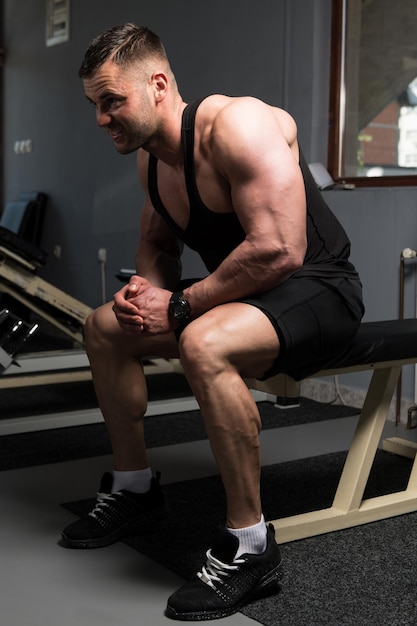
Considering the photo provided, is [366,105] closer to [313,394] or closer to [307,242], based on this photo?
[313,394]

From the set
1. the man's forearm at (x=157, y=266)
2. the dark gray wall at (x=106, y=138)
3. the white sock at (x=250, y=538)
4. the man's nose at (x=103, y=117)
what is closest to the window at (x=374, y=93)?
the dark gray wall at (x=106, y=138)

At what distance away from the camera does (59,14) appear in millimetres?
5547

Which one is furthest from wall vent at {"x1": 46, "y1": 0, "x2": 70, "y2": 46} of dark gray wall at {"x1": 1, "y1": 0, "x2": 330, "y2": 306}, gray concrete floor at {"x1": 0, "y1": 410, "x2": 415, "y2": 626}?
gray concrete floor at {"x1": 0, "y1": 410, "x2": 415, "y2": 626}

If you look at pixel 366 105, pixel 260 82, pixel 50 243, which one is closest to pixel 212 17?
pixel 260 82

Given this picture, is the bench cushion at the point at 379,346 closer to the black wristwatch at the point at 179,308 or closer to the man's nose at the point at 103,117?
the black wristwatch at the point at 179,308

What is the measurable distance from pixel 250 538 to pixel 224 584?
10cm

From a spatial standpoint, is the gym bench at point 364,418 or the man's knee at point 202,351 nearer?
the man's knee at point 202,351

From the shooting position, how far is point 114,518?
196cm

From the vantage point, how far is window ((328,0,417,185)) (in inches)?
129

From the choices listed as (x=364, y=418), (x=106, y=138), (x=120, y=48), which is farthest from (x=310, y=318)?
(x=106, y=138)

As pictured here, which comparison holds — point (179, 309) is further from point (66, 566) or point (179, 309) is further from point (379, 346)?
point (66, 566)

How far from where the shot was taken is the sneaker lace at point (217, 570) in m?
1.61

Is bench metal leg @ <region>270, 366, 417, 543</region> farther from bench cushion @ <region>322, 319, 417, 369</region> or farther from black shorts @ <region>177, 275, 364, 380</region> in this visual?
black shorts @ <region>177, 275, 364, 380</region>

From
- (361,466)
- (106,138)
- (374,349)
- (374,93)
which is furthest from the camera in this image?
(106,138)
